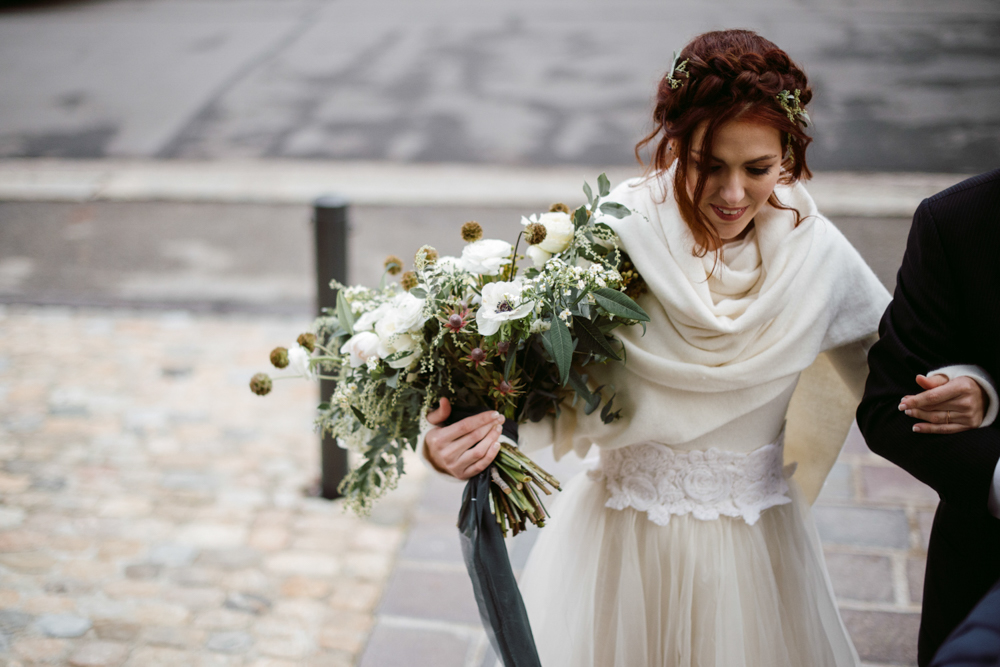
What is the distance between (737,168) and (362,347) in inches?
35.0

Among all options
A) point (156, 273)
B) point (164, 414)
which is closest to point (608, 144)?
point (156, 273)

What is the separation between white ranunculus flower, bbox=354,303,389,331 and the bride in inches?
10.1

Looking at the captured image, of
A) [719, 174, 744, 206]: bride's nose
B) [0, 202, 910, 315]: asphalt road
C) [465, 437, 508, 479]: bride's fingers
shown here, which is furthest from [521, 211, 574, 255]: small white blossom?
[0, 202, 910, 315]: asphalt road

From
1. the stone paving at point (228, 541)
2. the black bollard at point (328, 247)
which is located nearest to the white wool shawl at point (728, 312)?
the stone paving at point (228, 541)

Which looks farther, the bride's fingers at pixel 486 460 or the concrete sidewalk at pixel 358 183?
the concrete sidewalk at pixel 358 183

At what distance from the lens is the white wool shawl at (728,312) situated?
180 centimetres

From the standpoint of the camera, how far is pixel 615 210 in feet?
5.79

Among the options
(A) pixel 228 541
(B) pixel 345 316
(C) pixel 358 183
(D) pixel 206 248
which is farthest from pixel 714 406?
(C) pixel 358 183

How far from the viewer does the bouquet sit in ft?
5.56

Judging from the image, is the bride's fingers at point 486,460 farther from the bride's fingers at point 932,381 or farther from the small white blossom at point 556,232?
the bride's fingers at point 932,381

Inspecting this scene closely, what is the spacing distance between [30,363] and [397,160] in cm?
403

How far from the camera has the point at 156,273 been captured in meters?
6.02

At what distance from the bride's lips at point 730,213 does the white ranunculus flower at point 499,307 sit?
1.54 feet

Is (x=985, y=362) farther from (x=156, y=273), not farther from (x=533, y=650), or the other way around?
(x=156, y=273)
